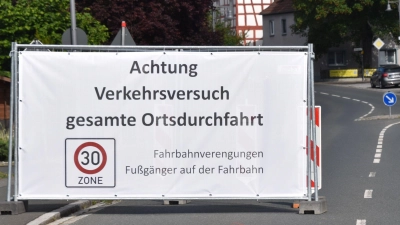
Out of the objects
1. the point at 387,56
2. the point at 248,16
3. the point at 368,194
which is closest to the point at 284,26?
the point at 248,16

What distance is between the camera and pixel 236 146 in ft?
34.6

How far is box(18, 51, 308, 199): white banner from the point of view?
1052 centimetres

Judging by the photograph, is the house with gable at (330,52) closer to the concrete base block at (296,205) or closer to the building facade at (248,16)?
the building facade at (248,16)

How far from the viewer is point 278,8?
91.1 meters

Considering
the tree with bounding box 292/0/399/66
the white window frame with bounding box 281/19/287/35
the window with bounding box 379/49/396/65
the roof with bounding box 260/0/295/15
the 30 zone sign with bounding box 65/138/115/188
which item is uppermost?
the roof with bounding box 260/0/295/15

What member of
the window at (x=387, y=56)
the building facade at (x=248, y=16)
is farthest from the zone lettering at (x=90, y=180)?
the building facade at (x=248, y=16)

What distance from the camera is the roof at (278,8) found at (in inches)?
3521

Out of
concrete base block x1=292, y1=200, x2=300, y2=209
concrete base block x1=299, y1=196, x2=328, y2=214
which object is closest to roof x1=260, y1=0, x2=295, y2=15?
concrete base block x1=292, y1=200, x2=300, y2=209

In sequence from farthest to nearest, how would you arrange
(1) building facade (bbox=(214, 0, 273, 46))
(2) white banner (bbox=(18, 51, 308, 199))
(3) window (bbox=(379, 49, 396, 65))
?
(1) building facade (bbox=(214, 0, 273, 46))
(3) window (bbox=(379, 49, 396, 65))
(2) white banner (bbox=(18, 51, 308, 199))

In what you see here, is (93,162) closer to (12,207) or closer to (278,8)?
(12,207)

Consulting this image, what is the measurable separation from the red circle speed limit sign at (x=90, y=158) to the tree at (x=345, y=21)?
5733cm

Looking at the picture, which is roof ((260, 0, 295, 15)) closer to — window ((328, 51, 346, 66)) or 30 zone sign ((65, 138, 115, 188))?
window ((328, 51, 346, 66))

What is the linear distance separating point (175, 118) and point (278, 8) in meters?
81.7

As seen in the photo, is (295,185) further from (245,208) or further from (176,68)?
(176,68)
